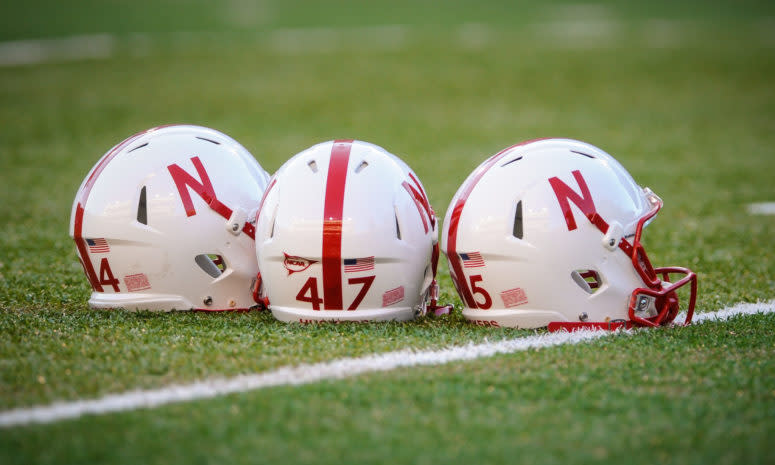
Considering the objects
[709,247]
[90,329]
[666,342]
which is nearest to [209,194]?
[90,329]

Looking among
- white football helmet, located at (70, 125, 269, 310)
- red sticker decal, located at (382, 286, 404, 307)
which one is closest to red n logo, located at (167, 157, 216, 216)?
white football helmet, located at (70, 125, 269, 310)

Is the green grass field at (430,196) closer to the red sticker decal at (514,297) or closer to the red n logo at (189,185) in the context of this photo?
the red sticker decal at (514,297)

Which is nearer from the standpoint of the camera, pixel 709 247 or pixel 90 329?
pixel 90 329

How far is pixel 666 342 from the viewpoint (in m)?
3.88

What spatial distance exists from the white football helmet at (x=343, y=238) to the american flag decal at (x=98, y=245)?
0.68 meters

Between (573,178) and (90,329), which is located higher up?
(573,178)

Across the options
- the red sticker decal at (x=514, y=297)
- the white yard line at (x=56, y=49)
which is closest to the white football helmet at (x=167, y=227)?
the red sticker decal at (x=514, y=297)

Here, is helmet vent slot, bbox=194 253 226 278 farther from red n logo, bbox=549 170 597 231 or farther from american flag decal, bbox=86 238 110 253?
red n logo, bbox=549 170 597 231

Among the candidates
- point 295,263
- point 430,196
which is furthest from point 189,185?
point 430,196

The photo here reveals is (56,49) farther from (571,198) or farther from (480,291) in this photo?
(571,198)

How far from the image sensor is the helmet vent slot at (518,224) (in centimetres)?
396

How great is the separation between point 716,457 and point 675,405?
40 centimetres

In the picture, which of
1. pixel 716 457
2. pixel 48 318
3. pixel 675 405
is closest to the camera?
pixel 716 457

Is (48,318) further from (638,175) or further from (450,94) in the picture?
(450,94)
